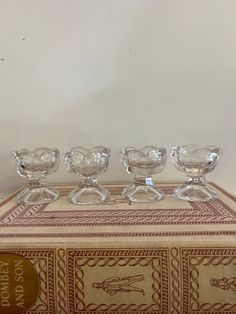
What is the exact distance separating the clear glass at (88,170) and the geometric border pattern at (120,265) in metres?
0.14

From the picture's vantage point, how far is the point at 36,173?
0.53 m

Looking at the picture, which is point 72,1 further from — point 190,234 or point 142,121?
point 190,234

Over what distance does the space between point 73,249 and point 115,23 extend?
0.39 meters

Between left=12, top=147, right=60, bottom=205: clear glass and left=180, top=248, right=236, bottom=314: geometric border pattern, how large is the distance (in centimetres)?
23

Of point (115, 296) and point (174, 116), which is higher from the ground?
point (174, 116)

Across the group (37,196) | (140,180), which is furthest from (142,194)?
(37,196)

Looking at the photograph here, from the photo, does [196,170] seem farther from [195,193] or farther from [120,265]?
[120,265]

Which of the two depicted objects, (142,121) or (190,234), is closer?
(190,234)

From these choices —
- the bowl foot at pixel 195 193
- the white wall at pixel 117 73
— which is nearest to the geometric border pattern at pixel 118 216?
the bowl foot at pixel 195 193

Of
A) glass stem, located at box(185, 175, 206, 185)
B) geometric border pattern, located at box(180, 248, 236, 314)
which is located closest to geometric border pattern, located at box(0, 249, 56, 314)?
geometric border pattern, located at box(180, 248, 236, 314)

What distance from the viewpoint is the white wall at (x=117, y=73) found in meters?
0.59

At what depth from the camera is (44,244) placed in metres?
0.37

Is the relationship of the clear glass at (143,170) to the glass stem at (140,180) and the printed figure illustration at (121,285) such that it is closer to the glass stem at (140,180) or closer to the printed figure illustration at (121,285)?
the glass stem at (140,180)

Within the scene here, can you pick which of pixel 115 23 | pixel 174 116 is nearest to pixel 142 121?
pixel 174 116
